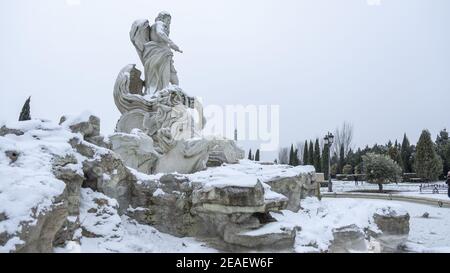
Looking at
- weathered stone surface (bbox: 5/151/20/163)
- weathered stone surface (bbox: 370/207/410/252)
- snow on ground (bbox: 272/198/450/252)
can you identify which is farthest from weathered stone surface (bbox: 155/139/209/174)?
weathered stone surface (bbox: 5/151/20/163)

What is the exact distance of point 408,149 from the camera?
112 feet

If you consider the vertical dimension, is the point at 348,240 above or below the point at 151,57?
below

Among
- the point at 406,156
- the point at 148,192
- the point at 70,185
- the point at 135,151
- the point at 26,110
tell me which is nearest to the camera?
the point at 70,185

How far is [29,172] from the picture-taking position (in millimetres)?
3582

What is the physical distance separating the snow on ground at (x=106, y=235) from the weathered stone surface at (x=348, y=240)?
2.09 m

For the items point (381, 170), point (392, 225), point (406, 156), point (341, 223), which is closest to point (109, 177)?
point (341, 223)

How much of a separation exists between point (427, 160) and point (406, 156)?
17.8ft

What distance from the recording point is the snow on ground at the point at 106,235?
4129mm

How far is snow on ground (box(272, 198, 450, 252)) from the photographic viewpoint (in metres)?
5.62

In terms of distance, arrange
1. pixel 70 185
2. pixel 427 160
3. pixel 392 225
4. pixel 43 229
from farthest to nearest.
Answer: pixel 427 160
pixel 392 225
pixel 70 185
pixel 43 229

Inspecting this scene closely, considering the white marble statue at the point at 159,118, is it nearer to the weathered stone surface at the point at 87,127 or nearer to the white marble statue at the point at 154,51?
the white marble statue at the point at 154,51

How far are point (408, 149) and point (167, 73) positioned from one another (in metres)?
29.6

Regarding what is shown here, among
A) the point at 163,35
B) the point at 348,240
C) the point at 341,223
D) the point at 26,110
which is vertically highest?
the point at 163,35

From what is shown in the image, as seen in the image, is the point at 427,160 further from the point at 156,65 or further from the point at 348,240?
the point at 348,240
